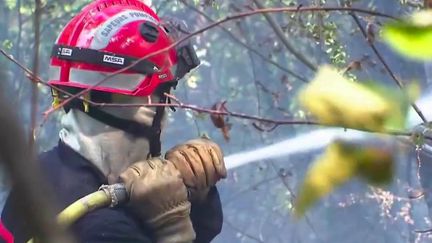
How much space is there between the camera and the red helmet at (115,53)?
244 cm

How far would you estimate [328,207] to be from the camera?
613cm

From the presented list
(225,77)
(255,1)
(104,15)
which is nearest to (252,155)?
(225,77)

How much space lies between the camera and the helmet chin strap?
2.49 metres

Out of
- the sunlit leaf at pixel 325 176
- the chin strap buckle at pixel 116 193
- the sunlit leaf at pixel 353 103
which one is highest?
the sunlit leaf at pixel 353 103

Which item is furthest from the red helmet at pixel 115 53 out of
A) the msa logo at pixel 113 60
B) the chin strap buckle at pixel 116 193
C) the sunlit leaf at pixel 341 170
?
the sunlit leaf at pixel 341 170

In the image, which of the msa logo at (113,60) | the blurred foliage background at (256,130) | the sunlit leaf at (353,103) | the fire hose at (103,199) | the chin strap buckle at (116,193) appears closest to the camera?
the sunlit leaf at (353,103)

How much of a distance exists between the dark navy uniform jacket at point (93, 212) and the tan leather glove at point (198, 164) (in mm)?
123

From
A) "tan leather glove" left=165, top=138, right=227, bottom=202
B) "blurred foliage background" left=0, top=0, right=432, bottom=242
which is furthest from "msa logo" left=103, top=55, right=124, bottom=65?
"blurred foliage background" left=0, top=0, right=432, bottom=242

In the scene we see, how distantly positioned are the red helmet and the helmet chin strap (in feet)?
0.18

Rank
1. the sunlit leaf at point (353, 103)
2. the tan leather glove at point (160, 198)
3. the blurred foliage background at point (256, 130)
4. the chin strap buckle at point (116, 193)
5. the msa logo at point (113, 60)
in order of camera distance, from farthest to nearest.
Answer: the blurred foliage background at point (256, 130) → the msa logo at point (113, 60) → the tan leather glove at point (160, 198) → the chin strap buckle at point (116, 193) → the sunlit leaf at point (353, 103)

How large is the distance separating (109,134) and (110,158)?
0.06m

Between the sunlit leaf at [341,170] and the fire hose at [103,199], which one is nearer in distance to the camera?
the sunlit leaf at [341,170]

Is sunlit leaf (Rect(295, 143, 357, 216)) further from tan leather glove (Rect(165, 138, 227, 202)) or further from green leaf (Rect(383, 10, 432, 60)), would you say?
tan leather glove (Rect(165, 138, 227, 202))

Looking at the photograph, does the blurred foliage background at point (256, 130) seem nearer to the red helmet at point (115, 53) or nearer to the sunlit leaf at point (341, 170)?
the red helmet at point (115, 53)
